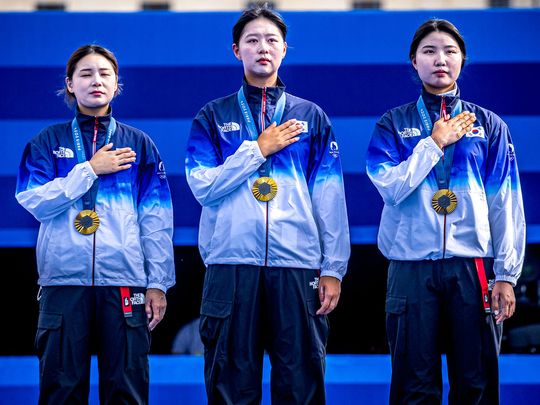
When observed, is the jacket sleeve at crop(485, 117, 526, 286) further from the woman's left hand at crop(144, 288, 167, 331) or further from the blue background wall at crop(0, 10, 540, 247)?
the woman's left hand at crop(144, 288, 167, 331)

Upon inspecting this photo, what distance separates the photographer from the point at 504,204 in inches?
164

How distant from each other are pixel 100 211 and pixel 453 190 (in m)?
1.62

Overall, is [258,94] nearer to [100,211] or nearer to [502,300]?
[100,211]

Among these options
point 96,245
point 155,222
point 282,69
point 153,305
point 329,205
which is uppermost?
point 282,69

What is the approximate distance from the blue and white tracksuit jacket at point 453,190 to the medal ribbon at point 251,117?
0.46 meters

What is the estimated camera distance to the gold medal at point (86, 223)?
4.11 meters

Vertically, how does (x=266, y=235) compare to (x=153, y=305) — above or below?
above

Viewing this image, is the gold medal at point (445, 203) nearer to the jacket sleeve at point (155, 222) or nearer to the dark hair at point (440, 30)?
the dark hair at point (440, 30)

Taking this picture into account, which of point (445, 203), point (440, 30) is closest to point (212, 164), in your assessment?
point (445, 203)

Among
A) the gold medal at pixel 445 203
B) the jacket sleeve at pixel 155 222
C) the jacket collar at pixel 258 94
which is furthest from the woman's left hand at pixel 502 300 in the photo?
the jacket sleeve at pixel 155 222

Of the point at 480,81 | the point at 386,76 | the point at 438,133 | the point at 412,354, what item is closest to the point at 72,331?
the point at 412,354

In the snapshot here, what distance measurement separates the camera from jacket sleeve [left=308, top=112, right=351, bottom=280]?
4.09 meters

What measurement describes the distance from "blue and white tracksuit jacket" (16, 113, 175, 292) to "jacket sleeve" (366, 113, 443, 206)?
1.01 m

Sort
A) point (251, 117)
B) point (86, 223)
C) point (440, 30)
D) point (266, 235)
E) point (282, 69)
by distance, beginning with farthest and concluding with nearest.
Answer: point (282, 69) → point (440, 30) → point (251, 117) → point (86, 223) → point (266, 235)
